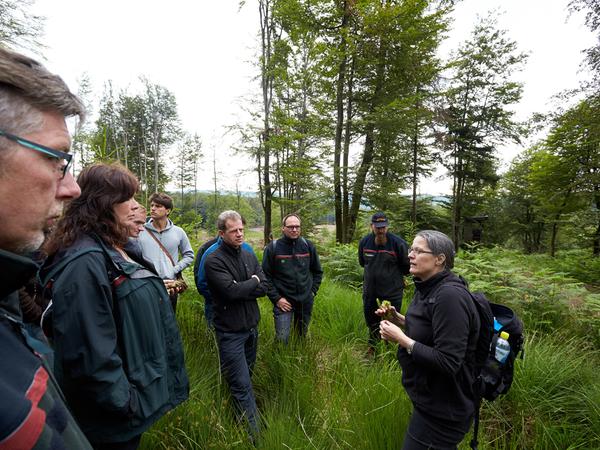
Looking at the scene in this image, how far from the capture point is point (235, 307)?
122 inches

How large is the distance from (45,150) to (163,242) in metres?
3.98

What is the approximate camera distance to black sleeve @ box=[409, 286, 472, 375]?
1920mm

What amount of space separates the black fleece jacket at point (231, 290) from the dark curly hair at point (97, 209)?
134 cm

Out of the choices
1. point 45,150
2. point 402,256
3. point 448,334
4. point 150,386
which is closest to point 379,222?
point 402,256

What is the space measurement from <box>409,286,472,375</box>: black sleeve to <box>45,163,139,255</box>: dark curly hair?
2065mm

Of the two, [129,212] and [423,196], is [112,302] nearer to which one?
[129,212]

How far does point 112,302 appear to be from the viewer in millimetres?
1519

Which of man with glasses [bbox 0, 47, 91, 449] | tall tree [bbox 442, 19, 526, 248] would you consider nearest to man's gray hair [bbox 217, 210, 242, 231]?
man with glasses [bbox 0, 47, 91, 449]

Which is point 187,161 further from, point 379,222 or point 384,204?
point 379,222

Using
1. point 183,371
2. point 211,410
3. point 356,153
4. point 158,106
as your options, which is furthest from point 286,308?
point 158,106

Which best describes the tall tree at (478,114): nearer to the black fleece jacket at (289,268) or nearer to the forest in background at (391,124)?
the forest in background at (391,124)

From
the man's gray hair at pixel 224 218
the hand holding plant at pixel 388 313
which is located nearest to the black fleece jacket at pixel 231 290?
the man's gray hair at pixel 224 218

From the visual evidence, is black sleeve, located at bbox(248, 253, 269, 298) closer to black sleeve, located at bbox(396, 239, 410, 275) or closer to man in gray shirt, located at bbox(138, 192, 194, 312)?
man in gray shirt, located at bbox(138, 192, 194, 312)

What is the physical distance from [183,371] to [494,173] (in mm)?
22217
